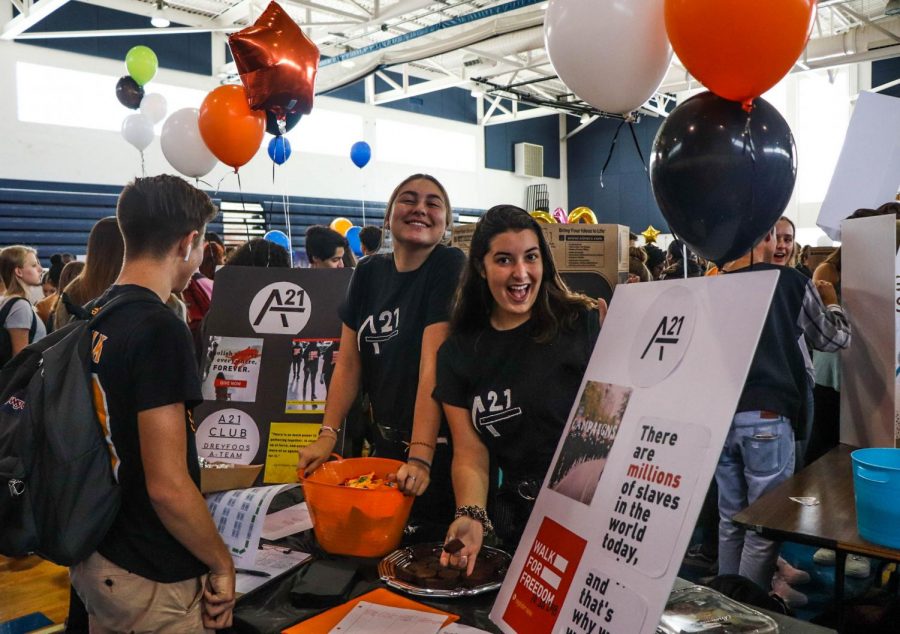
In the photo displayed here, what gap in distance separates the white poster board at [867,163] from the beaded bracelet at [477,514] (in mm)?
2293

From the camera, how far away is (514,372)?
1505 mm

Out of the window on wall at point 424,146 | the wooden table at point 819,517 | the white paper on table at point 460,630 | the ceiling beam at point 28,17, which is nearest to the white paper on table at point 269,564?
the white paper on table at point 460,630

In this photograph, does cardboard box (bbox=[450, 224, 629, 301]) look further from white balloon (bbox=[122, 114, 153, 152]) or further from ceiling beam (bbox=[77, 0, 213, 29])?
ceiling beam (bbox=[77, 0, 213, 29])

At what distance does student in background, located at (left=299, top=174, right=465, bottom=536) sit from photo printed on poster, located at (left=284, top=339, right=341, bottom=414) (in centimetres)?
28

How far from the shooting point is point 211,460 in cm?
224

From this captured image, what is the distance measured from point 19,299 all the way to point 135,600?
2844 mm

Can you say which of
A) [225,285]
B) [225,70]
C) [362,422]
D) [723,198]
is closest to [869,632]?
[723,198]

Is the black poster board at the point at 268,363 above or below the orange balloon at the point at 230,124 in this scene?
below

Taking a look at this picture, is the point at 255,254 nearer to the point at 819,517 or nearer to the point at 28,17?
the point at 819,517

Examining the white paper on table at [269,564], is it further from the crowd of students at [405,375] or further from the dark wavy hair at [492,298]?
the dark wavy hair at [492,298]

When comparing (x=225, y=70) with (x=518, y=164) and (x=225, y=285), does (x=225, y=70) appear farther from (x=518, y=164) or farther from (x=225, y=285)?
(x=225, y=285)

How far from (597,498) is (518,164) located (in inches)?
566

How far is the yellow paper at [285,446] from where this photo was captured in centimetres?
220

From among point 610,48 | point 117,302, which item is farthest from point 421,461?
point 610,48
